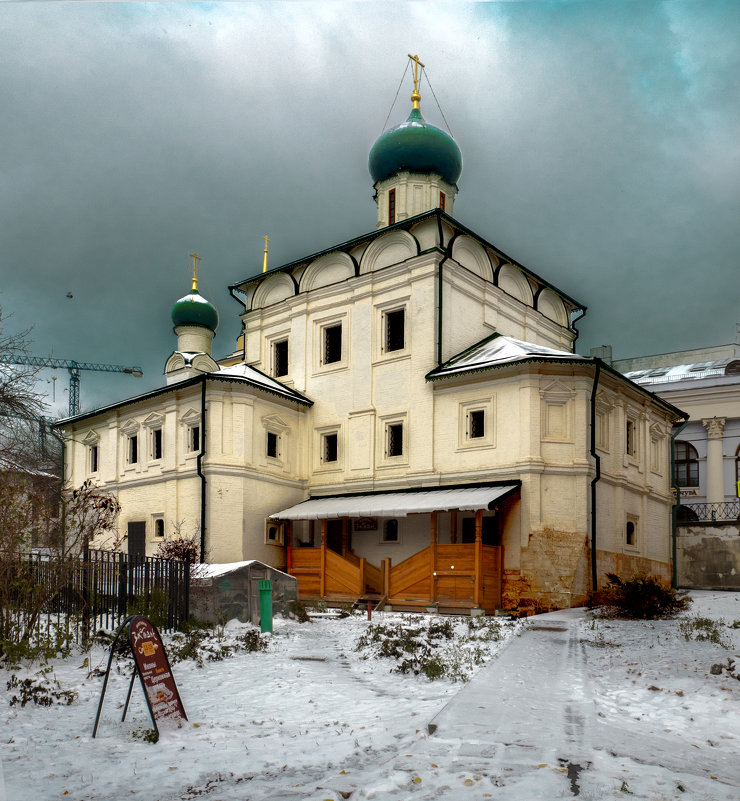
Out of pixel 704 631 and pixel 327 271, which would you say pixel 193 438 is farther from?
pixel 704 631

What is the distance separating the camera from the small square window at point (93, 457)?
2872cm

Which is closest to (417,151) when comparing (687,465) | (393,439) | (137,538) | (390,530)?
(393,439)

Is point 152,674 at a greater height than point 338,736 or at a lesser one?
greater

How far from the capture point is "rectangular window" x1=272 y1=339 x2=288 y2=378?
27.3 m

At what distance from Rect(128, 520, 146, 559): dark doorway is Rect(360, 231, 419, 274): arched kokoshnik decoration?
34.4 ft

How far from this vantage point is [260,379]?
2539 centimetres

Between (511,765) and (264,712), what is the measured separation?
3139 mm

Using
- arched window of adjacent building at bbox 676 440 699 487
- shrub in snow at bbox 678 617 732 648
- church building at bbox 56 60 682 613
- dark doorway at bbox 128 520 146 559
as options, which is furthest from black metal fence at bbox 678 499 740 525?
dark doorway at bbox 128 520 146 559

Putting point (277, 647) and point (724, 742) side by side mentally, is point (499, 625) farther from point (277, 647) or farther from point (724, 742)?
point (724, 742)

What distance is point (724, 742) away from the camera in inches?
272

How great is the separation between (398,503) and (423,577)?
2.02 m

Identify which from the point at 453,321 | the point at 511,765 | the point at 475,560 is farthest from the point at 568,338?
the point at 511,765

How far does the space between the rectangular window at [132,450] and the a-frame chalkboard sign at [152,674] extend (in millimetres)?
20141

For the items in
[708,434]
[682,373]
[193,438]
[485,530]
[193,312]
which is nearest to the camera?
[485,530]
